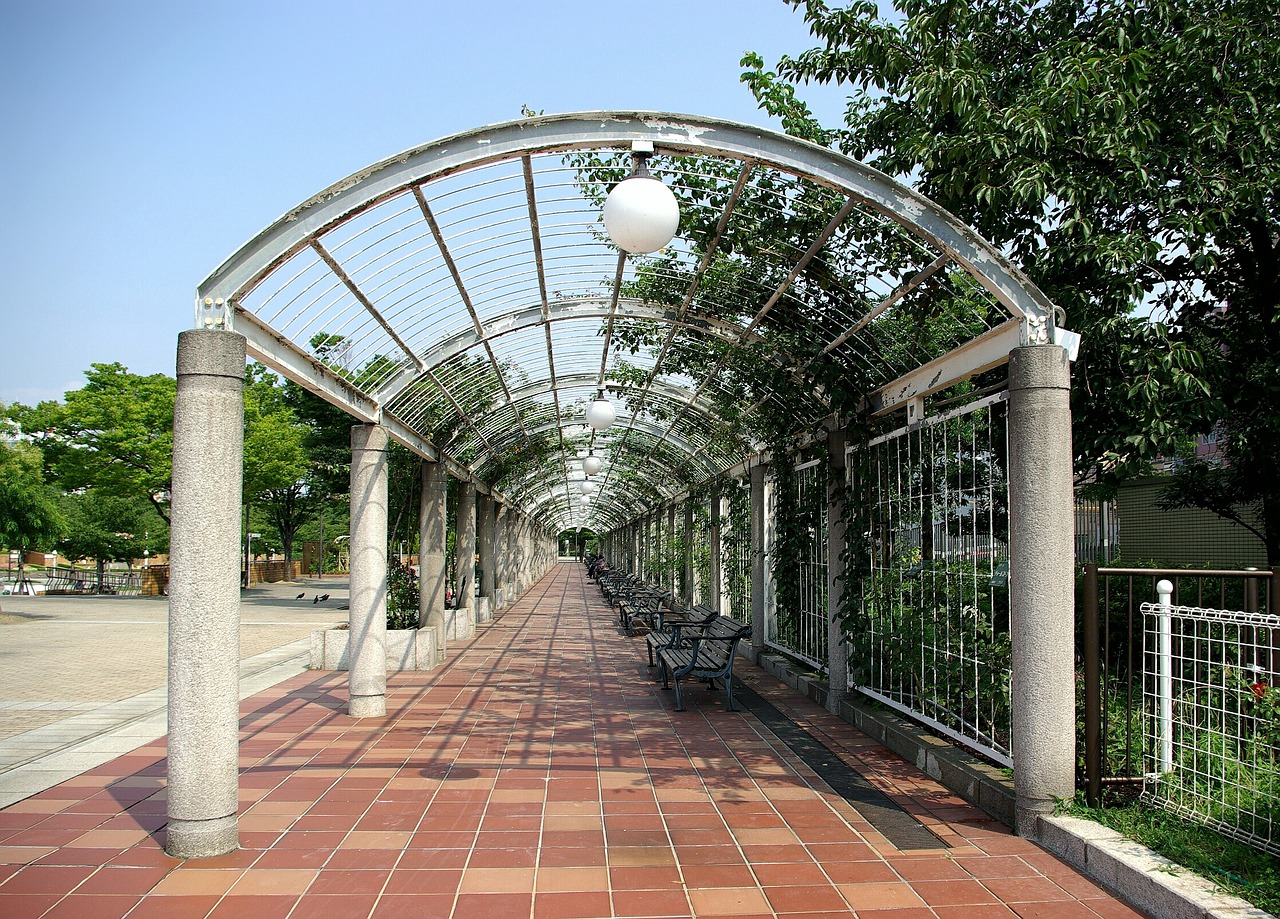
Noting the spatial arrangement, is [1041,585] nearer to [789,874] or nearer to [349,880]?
[789,874]

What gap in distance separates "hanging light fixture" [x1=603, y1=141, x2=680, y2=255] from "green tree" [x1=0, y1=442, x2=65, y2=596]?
73.3 feet

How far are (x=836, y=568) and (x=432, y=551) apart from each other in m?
5.67

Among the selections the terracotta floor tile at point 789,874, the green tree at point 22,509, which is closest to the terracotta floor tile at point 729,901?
the terracotta floor tile at point 789,874

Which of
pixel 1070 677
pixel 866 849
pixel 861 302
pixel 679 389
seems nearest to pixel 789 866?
pixel 866 849

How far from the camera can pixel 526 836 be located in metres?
4.86

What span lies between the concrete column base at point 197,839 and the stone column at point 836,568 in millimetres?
5237

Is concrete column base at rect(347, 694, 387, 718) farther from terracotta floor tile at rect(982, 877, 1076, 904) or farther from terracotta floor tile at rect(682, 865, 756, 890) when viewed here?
terracotta floor tile at rect(982, 877, 1076, 904)

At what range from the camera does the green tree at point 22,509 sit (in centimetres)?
2141

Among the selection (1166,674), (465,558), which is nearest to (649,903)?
(1166,674)

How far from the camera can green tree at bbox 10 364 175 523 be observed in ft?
82.3

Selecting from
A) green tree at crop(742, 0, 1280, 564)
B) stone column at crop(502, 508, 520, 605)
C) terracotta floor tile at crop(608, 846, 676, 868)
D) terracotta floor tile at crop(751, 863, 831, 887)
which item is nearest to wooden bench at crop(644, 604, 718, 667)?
green tree at crop(742, 0, 1280, 564)

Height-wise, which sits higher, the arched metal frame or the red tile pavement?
the arched metal frame

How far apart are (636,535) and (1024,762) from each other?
92.7ft

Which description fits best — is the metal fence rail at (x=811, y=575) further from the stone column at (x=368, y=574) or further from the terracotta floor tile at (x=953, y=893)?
the terracotta floor tile at (x=953, y=893)
